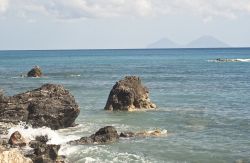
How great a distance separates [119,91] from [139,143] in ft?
61.2

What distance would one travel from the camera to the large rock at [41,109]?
140ft

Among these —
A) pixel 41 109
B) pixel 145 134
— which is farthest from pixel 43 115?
pixel 145 134

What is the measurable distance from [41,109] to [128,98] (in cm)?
1517

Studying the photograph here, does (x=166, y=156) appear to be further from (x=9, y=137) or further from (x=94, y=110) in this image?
(x=94, y=110)

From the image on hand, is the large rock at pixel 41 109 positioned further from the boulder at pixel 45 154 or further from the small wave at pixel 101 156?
the boulder at pixel 45 154

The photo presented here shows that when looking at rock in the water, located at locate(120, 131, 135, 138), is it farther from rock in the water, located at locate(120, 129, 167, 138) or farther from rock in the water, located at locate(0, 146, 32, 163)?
rock in the water, located at locate(0, 146, 32, 163)

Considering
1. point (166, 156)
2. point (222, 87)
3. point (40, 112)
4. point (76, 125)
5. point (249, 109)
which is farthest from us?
point (222, 87)

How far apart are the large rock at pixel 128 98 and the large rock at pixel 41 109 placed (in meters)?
11.6

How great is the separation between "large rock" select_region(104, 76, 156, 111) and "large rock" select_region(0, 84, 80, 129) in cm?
1157

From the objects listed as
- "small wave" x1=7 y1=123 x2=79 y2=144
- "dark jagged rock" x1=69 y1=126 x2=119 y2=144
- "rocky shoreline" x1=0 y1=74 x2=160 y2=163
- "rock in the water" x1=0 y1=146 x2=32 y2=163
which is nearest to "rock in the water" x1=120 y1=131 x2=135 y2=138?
"rocky shoreline" x1=0 y1=74 x2=160 y2=163

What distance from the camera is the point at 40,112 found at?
42906 mm

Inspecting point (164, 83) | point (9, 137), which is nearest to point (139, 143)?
point (9, 137)

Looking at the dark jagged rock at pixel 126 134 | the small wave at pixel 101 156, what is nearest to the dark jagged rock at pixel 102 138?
the dark jagged rock at pixel 126 134

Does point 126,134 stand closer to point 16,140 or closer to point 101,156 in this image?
point 101,156
